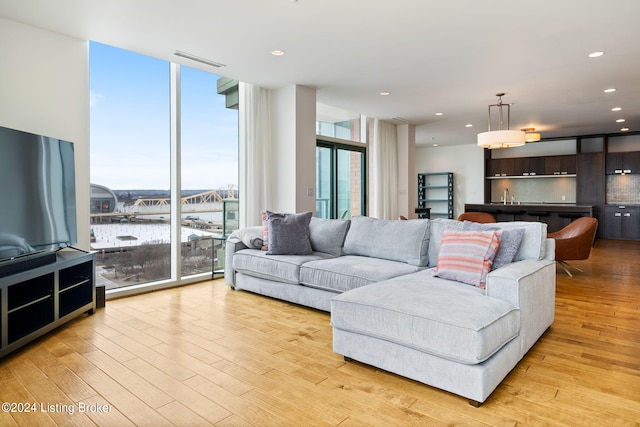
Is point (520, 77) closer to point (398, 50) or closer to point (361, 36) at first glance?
point (398, 50)

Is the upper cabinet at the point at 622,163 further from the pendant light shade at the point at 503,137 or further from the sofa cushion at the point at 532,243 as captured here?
the sofa cushion at the point at 532,243

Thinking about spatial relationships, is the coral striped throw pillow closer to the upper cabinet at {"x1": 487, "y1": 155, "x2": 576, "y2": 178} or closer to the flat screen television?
the flat screen television

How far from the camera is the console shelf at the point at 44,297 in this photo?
8.82ft

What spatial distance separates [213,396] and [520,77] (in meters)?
5.25

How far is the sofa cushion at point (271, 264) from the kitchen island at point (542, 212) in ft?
21.1

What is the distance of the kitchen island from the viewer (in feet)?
27.8

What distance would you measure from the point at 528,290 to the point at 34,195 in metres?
3.76

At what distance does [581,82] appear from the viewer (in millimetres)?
5504

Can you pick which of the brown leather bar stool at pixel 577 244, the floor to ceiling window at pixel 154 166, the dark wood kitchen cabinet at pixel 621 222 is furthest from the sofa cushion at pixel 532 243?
the dark wood kitchen cabinet at pixel 621 222

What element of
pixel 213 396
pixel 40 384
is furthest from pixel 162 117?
pixel 213 396

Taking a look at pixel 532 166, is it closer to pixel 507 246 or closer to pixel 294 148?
pixel 294 148

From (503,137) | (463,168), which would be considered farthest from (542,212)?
(503,137)

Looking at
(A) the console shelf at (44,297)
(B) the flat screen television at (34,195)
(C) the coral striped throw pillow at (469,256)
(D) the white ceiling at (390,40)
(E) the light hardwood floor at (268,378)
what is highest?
(D) the white ceiling at (390,40)

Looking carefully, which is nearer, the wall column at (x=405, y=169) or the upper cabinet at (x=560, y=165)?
the wall column at (x=405, y=169)
